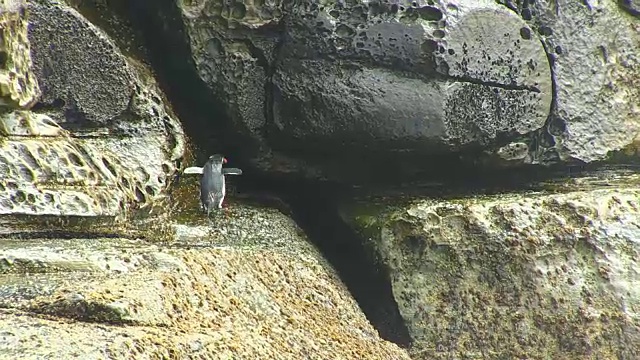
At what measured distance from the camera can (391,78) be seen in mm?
3619

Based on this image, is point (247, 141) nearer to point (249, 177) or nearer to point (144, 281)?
point (249, 177)

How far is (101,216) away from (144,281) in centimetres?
61

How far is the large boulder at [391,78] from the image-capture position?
3.58 metres

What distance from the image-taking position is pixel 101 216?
310cm

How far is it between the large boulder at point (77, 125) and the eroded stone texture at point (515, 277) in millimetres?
899

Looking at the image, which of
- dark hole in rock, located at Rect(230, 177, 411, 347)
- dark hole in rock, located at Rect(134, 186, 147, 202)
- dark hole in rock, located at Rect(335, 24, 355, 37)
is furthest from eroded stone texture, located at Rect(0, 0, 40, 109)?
dark hole in rock, located at Rect(230, 177, 411, 347)

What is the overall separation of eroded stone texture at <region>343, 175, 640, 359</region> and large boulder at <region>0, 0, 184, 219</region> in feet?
2.95

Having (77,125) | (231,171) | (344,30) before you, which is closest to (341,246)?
(231,171)

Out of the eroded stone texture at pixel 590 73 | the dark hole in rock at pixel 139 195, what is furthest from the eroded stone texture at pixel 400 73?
the dark hole in rock at pixel 139 195

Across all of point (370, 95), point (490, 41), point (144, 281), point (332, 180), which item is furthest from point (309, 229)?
point (144, 281)

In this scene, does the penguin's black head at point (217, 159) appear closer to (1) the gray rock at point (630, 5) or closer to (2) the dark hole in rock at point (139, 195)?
(2) the dark hole in rock at point (139, 195)

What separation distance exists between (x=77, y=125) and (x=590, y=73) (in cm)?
198

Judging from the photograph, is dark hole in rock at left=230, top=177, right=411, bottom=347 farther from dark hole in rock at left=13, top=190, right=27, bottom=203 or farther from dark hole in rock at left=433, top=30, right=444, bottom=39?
dark hole in rock at left=13, top=190, right=27, bottom=203

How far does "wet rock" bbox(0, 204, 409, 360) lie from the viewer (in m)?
2.23
